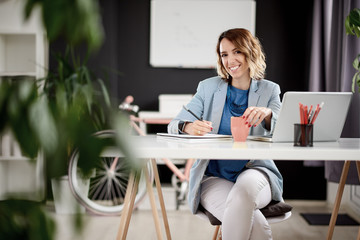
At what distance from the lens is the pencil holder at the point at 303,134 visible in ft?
4.56

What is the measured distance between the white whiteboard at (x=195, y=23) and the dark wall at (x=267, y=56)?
10cm

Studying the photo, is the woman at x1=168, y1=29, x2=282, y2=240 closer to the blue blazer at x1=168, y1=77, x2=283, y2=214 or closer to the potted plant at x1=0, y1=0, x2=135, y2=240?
the blue blazer at x1=168, y1=77, x2=283, y2=214

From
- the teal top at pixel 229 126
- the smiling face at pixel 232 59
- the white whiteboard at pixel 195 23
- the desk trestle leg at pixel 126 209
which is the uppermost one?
the white whiteboard at pixel 195 23

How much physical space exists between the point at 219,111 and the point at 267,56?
2125 mm

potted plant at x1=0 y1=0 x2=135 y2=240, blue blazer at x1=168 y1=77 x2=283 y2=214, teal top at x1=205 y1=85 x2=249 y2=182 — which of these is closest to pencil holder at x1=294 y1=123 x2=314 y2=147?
blue blazer at x1=168 y1=77 x2=283 y2=214

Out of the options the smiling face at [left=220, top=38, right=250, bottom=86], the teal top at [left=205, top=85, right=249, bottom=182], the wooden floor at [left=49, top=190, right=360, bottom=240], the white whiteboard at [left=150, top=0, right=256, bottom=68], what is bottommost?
the wooden floor at [left=49, top=190, right=360, bottom=240]

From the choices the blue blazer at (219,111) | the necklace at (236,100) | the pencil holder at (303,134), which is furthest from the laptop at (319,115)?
the necklace at (236,100)

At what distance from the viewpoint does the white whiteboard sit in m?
3.78

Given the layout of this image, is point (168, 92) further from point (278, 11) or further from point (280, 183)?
point (280, 183)

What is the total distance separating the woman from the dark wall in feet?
6.08

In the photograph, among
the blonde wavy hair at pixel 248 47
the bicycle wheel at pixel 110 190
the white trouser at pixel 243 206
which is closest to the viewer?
the white trouser at pixel 243 206

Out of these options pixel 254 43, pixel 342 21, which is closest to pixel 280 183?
pixel 254 43

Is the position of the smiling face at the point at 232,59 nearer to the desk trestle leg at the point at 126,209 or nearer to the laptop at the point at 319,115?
the laptop at the point at 319,115

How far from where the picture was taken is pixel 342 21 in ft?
9.63
